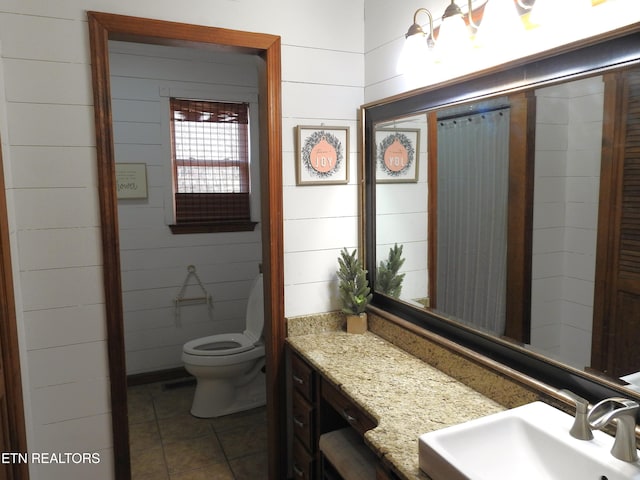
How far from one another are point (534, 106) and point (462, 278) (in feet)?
2.10

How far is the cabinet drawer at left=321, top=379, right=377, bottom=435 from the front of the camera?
1.52m

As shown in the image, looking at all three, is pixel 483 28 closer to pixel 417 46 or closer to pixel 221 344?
pixel 417 46

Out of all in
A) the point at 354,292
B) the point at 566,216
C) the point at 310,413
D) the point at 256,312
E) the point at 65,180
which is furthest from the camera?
the point at 256,312

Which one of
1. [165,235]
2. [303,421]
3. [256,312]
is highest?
[165,235]

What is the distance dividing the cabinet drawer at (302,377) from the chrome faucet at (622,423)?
109cm

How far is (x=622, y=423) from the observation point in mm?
1043

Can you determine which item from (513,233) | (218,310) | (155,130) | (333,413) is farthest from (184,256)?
(513,233)

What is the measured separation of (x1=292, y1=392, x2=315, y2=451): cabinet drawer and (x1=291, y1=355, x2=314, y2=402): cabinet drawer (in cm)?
4

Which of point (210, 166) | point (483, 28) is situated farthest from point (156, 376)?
point (483, 28)

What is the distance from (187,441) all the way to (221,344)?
673mm

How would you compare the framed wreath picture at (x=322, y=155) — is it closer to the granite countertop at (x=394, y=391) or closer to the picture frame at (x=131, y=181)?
the granite countertop at (x=394, y=391)

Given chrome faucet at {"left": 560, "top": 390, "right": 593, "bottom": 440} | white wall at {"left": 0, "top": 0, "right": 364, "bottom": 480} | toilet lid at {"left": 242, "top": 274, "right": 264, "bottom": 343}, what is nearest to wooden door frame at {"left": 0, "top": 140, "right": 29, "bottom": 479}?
white wall at {"left": 0, "top": 0, "right": 364, "bottom": 480}

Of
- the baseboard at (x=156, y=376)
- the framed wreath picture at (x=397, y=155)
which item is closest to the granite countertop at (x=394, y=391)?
the framed wreath picture at (x=397, y=155)

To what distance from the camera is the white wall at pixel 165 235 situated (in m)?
3.29
